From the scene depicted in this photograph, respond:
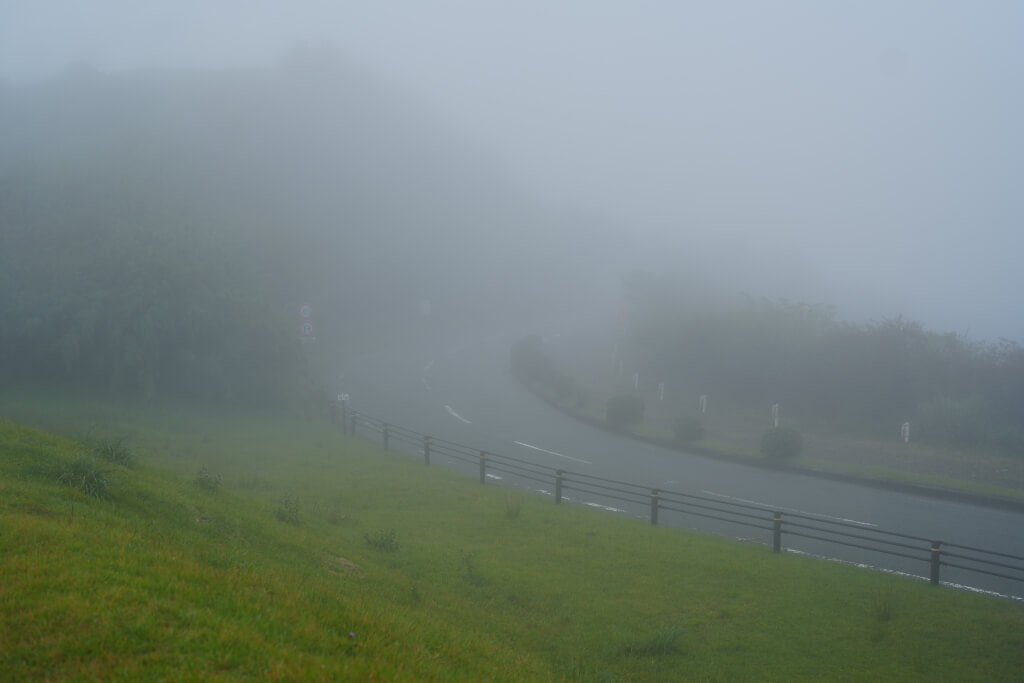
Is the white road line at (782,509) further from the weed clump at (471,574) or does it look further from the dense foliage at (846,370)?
the dense foliage at (846,370)

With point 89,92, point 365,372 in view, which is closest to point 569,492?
point 365,372

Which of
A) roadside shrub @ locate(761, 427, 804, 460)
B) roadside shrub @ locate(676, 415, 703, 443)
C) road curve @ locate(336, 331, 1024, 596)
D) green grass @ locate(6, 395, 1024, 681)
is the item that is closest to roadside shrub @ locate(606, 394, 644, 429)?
road curve @ locate(336, 331, 1024, 596)

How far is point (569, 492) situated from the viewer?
18203mm

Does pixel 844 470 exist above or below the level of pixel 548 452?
above

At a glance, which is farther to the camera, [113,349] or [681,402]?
[681,402]

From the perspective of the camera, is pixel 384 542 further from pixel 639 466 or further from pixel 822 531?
pixel 639 466

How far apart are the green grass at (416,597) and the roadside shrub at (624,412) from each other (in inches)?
548

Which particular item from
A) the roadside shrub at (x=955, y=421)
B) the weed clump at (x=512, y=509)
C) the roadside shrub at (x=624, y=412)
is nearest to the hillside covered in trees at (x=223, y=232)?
the roadside shrub at (x=624, y=412)

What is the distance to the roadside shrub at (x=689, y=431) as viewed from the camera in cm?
2569

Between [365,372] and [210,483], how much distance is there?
35.2 m

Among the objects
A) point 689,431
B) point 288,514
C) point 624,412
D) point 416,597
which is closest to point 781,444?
point 689,431

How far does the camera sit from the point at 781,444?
2192 centimetres

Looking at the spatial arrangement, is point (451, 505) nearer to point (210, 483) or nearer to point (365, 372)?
point (210, 483)

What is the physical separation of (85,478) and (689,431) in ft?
68.7
